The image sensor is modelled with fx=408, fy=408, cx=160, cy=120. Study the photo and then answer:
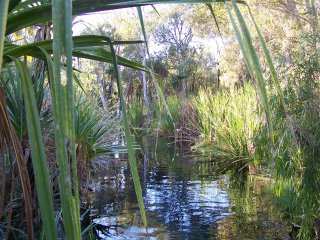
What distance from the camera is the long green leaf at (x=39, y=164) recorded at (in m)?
0.93

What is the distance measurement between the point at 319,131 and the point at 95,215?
2.99m

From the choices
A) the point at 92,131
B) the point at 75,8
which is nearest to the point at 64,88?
the point at 75,8

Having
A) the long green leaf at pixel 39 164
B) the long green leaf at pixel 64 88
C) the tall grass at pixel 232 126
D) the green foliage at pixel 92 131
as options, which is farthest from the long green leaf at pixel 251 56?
the tall grass at pixel 232 126

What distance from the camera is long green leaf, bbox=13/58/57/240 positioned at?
0.93m

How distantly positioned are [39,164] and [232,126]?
798 centimetres

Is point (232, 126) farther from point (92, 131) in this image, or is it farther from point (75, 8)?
point (75, 8)

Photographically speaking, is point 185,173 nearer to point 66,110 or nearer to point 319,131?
point 319,131

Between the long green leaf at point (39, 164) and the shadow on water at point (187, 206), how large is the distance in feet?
8.81

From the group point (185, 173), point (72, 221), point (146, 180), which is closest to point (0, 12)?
point (72, 221)

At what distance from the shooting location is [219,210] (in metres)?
5.44

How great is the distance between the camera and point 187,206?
5676 millimetres

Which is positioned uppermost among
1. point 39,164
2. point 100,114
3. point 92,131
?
point 100,114

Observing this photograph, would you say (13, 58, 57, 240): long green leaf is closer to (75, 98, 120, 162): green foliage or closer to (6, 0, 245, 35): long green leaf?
(6, 0, 245, 35): long green leaf

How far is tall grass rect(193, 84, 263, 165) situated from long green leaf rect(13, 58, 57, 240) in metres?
6.71
